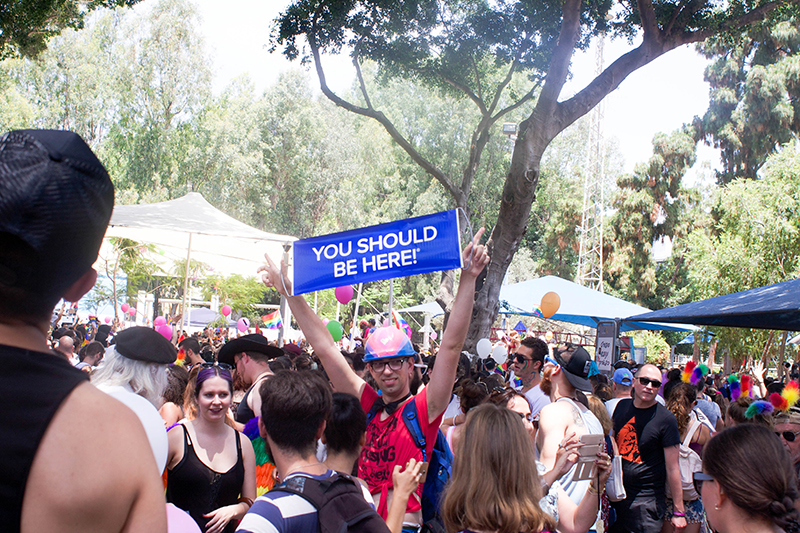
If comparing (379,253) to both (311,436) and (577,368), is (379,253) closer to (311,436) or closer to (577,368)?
(311,436)

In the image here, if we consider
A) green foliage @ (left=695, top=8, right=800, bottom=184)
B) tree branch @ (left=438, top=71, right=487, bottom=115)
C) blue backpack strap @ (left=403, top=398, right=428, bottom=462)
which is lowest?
blue backpack strap @ (left=403, top=398, right=428, bottom=462)

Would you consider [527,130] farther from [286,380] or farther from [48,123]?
[48,123]

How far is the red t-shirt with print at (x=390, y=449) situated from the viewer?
10.5ft

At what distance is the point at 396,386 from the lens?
11.4 feet

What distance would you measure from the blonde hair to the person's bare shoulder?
5.09 feet

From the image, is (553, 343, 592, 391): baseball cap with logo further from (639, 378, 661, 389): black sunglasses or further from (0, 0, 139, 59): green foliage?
(0, 0, 139, 59): green foliage

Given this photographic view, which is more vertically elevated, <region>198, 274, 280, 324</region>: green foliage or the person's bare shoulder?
<region>198, 274, 280, 324</region>: green foliage

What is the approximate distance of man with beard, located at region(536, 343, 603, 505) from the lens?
371 cm

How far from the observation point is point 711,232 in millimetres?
30812

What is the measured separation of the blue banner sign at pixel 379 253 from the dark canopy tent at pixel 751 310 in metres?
4.47

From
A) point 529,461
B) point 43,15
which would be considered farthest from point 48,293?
point 43,15

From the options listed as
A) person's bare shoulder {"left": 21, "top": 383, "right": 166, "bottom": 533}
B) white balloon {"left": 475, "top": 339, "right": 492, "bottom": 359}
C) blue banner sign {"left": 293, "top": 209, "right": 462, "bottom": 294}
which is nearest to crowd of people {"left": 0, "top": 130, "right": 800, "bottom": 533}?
person's bare shoulder {"left": 21, "top": 383, "right": 166, "bottom": 533}

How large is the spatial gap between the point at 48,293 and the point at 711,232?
33548mm

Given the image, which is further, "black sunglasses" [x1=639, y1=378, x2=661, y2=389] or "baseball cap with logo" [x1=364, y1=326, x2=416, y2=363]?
"black sunglasses" [x1=639, y1=378, x2=661, y2=389]
